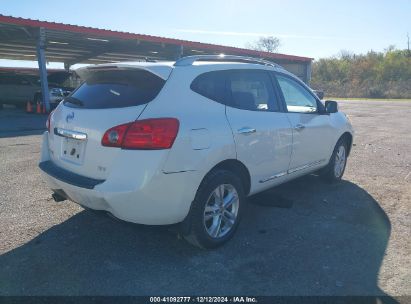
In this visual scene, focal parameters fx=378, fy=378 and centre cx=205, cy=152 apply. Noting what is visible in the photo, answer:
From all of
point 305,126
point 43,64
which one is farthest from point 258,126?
point 43,64

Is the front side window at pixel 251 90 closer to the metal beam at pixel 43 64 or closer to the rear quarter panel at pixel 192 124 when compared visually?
→ the rear quarter panel at pixel 192 124

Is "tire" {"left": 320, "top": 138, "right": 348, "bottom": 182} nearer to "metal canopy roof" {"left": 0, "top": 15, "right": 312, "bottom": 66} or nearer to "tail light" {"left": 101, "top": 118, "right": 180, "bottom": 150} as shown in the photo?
"tail light" {"left": 101, "top": 118, "right": 180, "bottom": 150}

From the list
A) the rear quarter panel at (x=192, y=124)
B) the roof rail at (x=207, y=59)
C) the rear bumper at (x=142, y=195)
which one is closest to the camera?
the rear bumper at (x=142, y=195)

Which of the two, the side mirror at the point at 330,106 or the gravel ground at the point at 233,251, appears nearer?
the gravel ground at the point at 233,251

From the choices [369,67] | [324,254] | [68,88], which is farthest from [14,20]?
[369,67]

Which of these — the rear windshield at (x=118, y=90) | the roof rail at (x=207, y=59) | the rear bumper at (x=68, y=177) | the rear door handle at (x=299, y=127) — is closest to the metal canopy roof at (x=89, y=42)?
the roof rail at (x=207, y=59)

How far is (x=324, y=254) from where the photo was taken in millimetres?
3543

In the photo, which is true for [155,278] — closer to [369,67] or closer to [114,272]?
[114,272]

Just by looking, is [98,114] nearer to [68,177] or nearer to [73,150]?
[73,150]

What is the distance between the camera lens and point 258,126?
12.8 ft

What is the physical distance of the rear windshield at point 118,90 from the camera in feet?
10.6

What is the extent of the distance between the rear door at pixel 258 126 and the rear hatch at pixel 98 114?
823 millimetres

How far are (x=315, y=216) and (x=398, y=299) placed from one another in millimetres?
1675

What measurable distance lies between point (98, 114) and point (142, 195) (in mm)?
836
